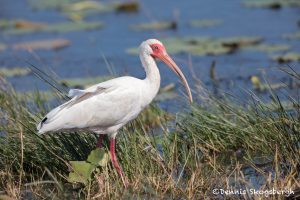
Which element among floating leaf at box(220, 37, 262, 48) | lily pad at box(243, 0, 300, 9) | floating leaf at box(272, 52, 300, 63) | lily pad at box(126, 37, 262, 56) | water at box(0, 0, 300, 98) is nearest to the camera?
floating leaf at box(272, 52, 300, 63)

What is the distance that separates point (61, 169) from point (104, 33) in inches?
329

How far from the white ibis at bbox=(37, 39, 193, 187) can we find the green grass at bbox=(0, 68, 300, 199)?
0.22 m

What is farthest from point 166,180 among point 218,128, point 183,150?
point 218,128

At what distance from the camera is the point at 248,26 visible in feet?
48.0

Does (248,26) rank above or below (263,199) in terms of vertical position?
below

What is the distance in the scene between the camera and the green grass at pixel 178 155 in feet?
19.9

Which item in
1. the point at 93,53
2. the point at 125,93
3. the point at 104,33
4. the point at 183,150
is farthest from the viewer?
the point at 104,33

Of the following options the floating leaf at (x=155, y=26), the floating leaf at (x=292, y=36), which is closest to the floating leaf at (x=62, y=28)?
the floating leaf at (x=155, y=26)

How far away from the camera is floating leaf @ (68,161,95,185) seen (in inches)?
244

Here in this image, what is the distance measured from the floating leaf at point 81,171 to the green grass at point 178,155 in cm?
8

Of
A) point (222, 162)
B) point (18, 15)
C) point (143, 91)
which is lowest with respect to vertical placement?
point (18, 15)

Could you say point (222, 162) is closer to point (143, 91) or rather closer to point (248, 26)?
point (143, 91)

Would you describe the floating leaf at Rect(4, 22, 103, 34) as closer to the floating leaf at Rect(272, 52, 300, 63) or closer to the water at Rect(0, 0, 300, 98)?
the water at Rect(0, 0, 300, 98)

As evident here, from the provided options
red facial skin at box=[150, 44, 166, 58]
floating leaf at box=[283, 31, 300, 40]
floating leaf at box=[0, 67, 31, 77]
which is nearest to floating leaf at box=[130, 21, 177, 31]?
floating leaf at box=[283, 31, 300, 40]
